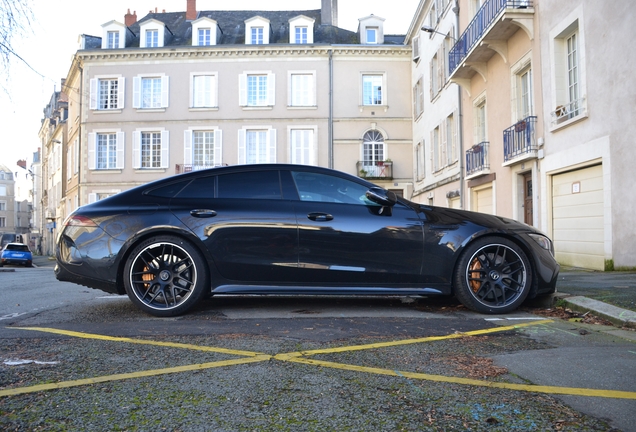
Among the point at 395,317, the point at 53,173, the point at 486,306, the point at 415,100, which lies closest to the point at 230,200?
the point at 395,317

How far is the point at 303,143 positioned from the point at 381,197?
87.9 feet

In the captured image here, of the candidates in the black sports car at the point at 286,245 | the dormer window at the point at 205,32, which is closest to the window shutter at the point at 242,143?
the dormer window at the point at 205,32

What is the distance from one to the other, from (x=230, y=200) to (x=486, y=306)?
2543 mm

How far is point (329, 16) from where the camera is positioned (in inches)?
1359

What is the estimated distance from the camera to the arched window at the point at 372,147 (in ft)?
103

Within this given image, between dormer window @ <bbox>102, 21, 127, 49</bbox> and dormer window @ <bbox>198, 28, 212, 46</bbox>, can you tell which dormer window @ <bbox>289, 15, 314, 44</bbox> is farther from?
dormer window @ <bbox>102, 21, 127, 49</bbox>

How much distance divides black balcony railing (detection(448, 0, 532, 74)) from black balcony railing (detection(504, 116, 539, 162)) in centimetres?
281

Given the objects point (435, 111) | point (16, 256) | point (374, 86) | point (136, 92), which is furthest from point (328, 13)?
point (16, 256)

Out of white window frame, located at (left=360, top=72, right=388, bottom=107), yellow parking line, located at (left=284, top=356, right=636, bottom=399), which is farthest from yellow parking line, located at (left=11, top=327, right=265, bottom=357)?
white window frame, located at (left=360, top=72, right=388, bottom=107)

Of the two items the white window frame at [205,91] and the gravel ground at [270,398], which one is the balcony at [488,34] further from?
the white window frame at [205,91]

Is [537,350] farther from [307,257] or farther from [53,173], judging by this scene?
[53,173]

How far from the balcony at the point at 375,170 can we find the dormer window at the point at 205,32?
11164mm

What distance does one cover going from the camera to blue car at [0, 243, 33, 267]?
94.8 feet

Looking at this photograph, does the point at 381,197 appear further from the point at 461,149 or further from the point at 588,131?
the point at 461,149
